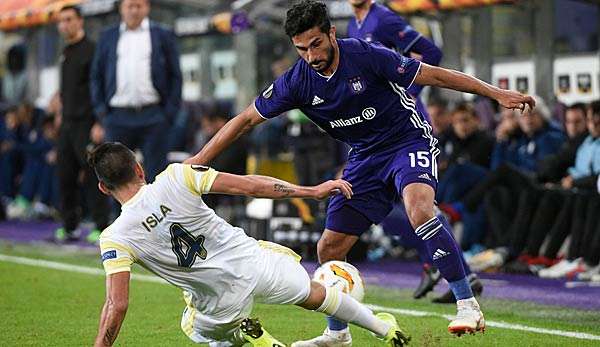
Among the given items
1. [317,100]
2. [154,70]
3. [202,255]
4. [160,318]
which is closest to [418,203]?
[317,100]

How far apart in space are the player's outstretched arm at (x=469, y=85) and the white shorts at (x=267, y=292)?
1378 millimetres

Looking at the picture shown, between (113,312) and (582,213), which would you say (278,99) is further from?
(582,213)

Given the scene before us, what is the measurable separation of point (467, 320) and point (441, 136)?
7131 mm

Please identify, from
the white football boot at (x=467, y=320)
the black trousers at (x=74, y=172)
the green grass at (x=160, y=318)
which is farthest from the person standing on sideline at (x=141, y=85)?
the white football boot at (x=467, y=320)

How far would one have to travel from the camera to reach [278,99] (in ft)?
25.8

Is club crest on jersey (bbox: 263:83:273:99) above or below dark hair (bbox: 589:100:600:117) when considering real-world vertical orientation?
above

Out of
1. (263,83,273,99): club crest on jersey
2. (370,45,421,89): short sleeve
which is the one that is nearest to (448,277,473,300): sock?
(370,45,421,89): short sleeve

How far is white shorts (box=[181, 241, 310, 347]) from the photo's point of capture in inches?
274

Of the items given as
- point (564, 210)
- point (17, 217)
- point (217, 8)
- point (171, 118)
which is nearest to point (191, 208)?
point (564, 210)

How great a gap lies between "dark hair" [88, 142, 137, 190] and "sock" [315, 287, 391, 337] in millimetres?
1223

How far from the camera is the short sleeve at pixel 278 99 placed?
7848mm

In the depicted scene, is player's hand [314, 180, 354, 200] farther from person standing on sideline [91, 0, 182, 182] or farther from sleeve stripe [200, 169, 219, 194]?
person standing on sideline [91, 0, 182, 182]

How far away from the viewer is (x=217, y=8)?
774 inches

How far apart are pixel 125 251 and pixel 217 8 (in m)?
13.3
